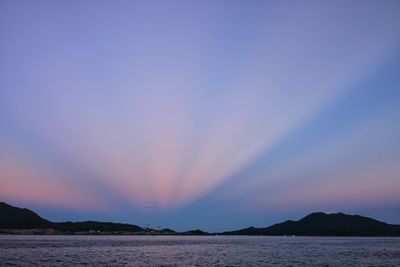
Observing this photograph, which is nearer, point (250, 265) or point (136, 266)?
point (136, 266)

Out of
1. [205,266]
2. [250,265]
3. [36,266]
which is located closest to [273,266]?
[250,265]

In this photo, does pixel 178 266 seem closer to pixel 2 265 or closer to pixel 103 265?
pixel 103 265

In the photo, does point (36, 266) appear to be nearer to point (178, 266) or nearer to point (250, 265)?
point (178, 266)

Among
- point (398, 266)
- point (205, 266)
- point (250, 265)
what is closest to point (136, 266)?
point (205, 266)

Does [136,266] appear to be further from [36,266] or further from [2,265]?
[2,265]

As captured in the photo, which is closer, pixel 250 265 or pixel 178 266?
pixel 178 266

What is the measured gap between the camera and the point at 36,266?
62562 millimetres

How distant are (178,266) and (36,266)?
64.0 feet

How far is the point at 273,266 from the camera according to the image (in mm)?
66938

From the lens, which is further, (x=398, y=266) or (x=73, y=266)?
(x=398, y=266)

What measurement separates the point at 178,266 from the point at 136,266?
5.92 meters

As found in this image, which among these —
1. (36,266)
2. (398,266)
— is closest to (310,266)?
(398,266)

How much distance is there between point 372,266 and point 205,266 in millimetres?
25519

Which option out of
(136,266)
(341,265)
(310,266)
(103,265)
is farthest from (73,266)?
(341,265)
